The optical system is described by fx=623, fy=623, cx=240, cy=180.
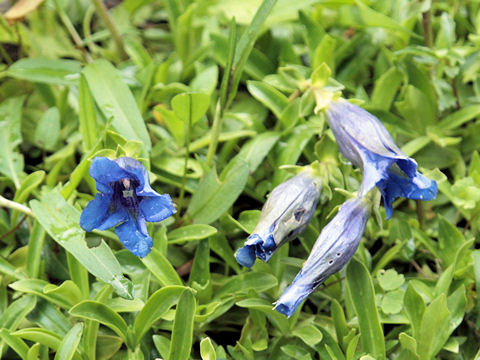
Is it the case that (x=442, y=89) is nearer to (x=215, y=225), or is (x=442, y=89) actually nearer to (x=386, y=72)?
(x=386, y=72)

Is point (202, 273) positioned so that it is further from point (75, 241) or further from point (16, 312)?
point (16, 312)

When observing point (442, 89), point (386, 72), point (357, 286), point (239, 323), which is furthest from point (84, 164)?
point (442, 89)

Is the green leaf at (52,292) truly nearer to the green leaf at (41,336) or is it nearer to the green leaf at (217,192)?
the green leaf at (41,336)

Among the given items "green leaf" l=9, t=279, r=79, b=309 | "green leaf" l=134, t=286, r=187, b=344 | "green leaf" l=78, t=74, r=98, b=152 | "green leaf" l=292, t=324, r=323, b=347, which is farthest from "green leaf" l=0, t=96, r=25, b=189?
"green leaf" l=292, t=324, r=323, b=347

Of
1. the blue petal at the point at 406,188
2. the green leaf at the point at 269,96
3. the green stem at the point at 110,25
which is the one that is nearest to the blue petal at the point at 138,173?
the blue petal at the point at 406,188

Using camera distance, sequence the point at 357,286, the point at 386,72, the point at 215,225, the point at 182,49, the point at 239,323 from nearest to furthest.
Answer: the point at 357,286 < the point at 239,323 < the point at 215,225 < the point at 386,72 < the point at 182,49

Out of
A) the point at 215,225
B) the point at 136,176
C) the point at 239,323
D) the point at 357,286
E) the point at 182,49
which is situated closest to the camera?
the point at 136,176

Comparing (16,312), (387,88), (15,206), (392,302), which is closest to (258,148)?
(387,88)
